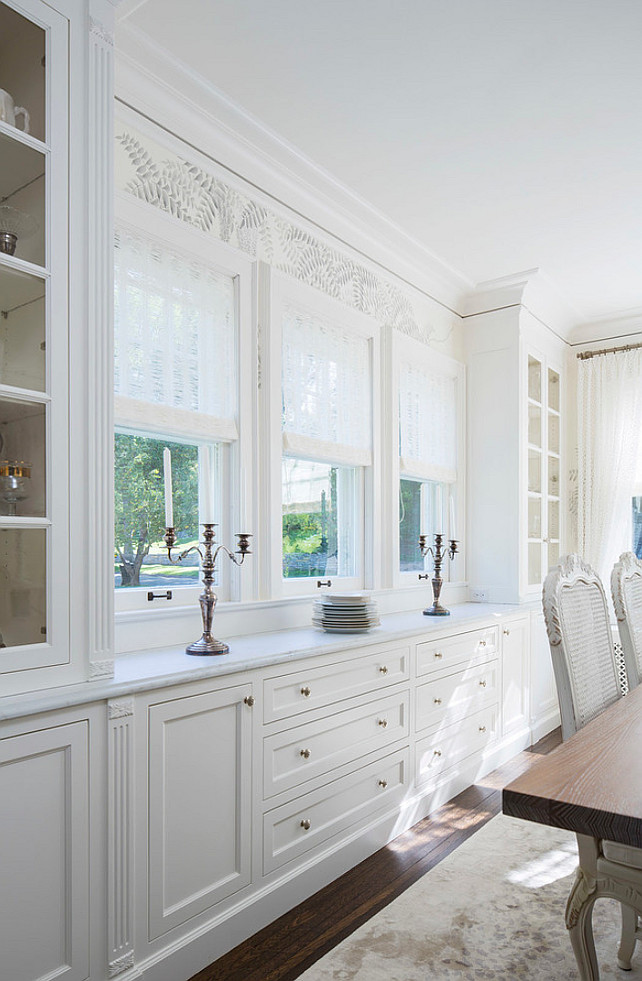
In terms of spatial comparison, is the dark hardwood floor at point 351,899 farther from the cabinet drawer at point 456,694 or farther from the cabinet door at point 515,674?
the cabinet door at point 515,674

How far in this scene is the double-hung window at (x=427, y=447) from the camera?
387 cm

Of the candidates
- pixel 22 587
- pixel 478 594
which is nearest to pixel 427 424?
pixel 478 594

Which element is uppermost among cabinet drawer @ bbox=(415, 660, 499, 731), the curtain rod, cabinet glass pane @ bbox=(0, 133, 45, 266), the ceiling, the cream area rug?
the ceiling

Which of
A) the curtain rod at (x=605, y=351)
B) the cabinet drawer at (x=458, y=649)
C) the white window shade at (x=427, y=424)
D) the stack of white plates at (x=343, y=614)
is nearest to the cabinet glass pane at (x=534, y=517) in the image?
the white window shade at (x=427, y=424)

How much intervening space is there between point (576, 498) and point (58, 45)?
4.43 metres

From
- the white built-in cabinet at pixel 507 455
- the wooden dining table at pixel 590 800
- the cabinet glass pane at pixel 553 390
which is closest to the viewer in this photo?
the wooden dining table at pixel 590 800

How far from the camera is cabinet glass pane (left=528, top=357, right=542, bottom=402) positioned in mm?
4535

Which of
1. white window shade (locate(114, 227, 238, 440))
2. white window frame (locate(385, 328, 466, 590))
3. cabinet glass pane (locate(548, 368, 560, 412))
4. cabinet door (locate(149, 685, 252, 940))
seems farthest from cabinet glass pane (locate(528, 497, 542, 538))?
cabinet door (locate(149, 685, 252, 940))

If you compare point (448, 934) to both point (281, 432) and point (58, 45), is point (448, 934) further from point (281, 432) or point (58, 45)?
point (58, 45)

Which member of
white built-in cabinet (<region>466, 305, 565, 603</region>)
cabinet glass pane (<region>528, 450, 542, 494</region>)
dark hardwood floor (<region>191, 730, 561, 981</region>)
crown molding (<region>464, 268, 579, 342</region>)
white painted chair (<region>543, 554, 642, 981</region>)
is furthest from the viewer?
cabinet glass pane (<region>528, 450, 542, 494</region>)

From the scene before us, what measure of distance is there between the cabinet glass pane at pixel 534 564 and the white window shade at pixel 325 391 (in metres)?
1.58

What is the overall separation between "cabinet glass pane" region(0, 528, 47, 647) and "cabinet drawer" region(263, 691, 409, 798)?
94 centimetres

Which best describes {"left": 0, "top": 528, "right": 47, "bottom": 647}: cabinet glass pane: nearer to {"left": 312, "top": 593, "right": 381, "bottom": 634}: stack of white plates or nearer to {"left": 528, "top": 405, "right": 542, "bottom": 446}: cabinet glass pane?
{"left": 312, "top": 593, "right": 381, "bottom": 634}: stack of white plates

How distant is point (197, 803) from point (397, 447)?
228 cm
